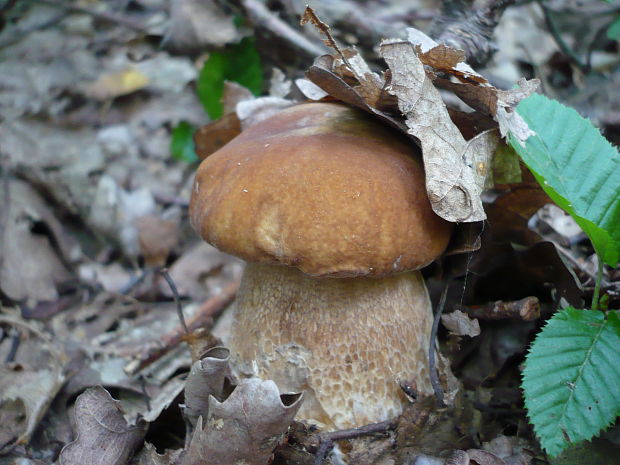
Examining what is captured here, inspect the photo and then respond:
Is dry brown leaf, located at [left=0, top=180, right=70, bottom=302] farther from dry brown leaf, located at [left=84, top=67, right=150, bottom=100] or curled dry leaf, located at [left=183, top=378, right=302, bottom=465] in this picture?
curled dry leaf, located at [left=183, top=378, right=302, bottom=465]

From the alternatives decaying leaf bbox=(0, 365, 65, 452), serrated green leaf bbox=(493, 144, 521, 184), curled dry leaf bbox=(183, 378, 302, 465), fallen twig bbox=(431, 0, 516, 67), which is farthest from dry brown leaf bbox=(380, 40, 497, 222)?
decaying leaf bbox=(0, 365, 65, 452)

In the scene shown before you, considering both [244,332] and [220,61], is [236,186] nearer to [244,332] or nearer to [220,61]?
[244,332]

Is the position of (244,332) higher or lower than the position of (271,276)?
lower

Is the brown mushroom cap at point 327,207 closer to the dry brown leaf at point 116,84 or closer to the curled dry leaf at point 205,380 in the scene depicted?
the curled dry leaf at point 205,380

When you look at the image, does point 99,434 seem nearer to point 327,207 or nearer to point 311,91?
point 327,207

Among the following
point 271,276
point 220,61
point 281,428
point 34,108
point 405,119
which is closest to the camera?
point 281,428

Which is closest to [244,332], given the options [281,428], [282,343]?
[282,343]

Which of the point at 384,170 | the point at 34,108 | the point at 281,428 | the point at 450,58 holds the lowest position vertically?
the point at 34,108

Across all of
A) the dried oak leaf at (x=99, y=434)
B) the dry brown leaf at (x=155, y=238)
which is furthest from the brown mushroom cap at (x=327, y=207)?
the dry brown leaf at (x=155, y=238)
